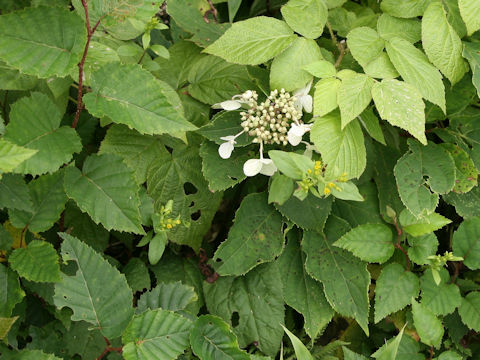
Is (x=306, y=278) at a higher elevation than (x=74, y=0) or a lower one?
lower

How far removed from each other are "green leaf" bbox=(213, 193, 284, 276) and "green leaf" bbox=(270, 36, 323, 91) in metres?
0.47

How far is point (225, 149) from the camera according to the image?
5.32ft

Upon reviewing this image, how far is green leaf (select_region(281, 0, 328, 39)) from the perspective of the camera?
1595 mm

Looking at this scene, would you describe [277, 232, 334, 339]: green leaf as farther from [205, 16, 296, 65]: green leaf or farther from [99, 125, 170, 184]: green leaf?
[205, 16, 296, 65]: green leaf

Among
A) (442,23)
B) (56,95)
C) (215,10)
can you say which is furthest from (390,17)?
(56,95)

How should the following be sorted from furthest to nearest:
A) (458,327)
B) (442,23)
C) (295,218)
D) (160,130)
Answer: (458,327)
(295,218)
(442,23)
(160,130)

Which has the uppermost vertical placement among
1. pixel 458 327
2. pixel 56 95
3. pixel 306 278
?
pixel 56 95

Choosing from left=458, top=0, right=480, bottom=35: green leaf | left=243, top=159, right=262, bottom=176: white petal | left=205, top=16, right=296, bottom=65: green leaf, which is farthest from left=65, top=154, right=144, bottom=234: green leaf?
left=458, top=0, right=480, bottom=35: green leaf

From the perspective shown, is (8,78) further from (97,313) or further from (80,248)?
(97,313)

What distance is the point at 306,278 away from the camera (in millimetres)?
1879

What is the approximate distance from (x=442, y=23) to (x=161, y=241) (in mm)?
1197

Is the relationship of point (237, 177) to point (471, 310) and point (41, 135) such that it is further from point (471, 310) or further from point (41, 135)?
point (471, 310)

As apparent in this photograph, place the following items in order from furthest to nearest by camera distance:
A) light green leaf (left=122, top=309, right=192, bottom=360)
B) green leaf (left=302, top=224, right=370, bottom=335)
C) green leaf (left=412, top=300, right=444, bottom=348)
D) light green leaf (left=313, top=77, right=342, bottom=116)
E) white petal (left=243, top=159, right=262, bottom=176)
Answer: green leaf (left=302, top=224, right=370, bottom=335)
green leaf (left=412, top=300, right=444, bottom=348)
white petal (left=243, top=159, right=262, bottom=176)
light green leaf (left=313, top=77, right=342, bottom=116)
light green leaf (left=122, top=309, right=192, bottom=360)

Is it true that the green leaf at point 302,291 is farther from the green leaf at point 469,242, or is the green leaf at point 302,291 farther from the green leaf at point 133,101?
the green leaf at point 133,101
